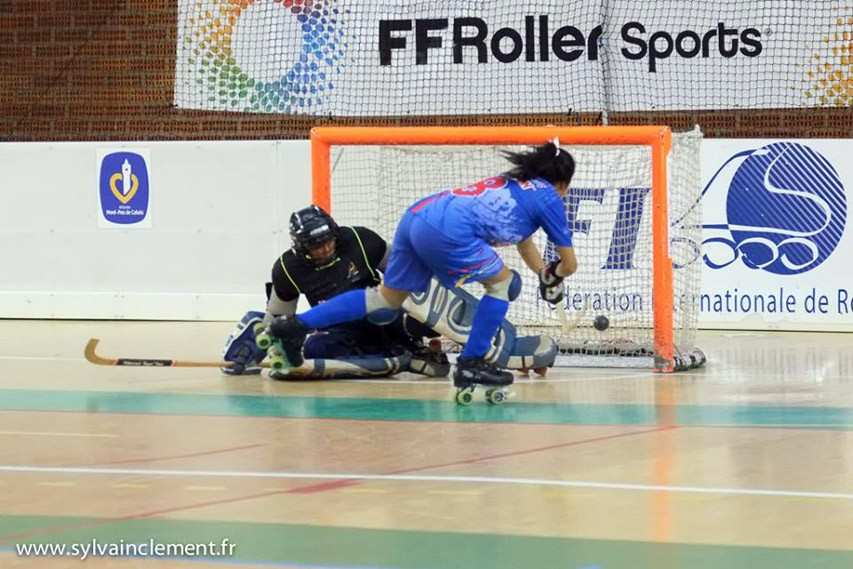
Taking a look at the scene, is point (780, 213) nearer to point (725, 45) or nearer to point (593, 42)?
point (725, 45)

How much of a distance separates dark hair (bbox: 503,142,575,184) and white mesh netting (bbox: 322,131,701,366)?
8.42 feet

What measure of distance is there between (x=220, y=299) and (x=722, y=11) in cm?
504

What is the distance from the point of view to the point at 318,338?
9.30 metres

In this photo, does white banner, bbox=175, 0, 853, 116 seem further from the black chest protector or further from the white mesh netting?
the black chest protector

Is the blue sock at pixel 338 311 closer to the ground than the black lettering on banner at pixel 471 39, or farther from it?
closer to the ground

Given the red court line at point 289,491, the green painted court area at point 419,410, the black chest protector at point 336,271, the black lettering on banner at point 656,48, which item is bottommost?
the red court line at point 289,491

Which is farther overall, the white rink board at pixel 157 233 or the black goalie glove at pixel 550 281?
the white rink board at pixel 157 233

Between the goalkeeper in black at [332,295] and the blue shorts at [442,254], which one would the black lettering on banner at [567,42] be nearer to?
the goalkeeper in black at [332,295]

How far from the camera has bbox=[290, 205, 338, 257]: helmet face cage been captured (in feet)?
28.7

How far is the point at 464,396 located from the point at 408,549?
125 inches

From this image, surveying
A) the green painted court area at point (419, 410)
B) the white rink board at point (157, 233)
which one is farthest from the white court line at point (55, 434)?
the white rink board at point (157, 233)

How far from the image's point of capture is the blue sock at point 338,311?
8539 mm

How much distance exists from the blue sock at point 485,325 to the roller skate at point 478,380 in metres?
0.05

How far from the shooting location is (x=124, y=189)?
13.2 metres
